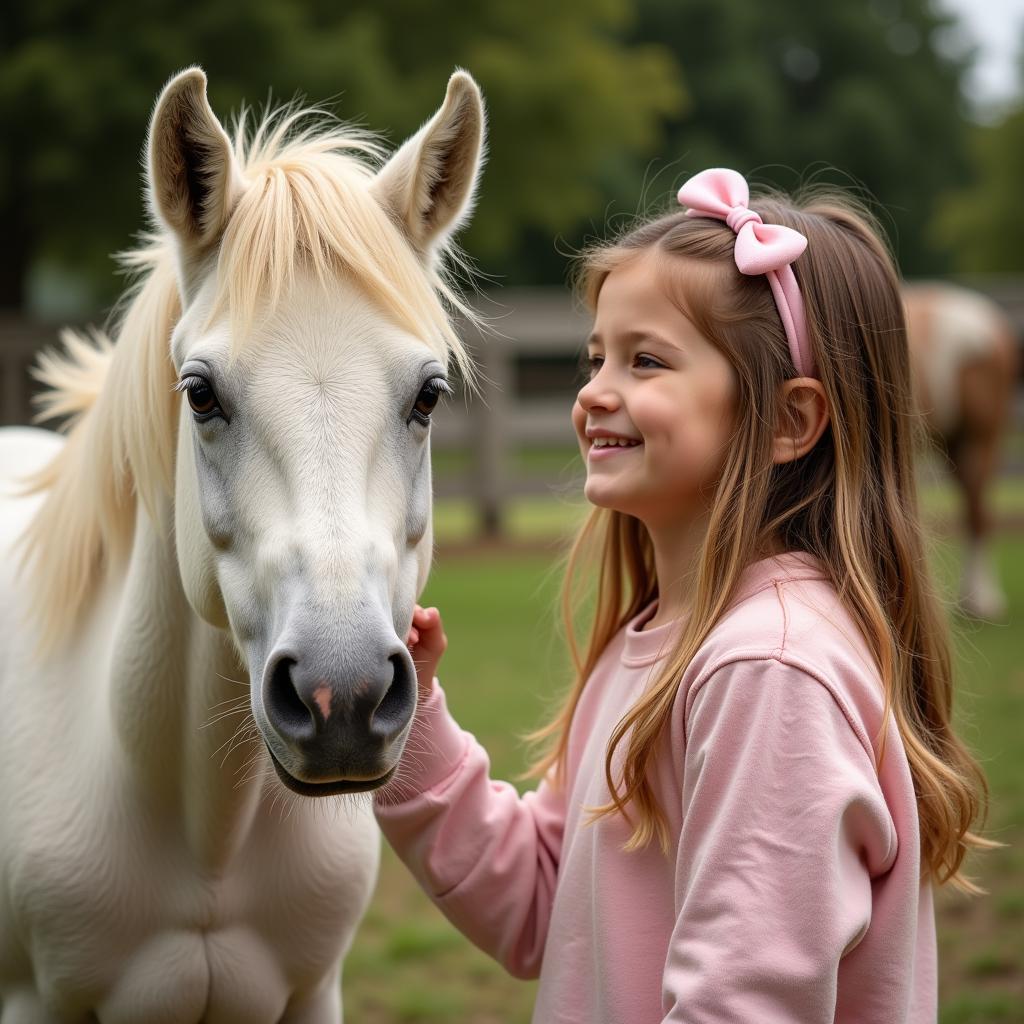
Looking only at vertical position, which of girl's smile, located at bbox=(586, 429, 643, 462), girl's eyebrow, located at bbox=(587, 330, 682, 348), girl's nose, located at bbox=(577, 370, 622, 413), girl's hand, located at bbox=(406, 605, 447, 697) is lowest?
girl's hand, located at bbox=(406, 605, 447, 697)

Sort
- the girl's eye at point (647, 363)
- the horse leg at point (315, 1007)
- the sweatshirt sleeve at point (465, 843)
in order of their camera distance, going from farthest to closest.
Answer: the horse leg at point (315, 1007) → the sweatshirt sleeve at point (465, 843) → the girl's eye at point (647, 363)

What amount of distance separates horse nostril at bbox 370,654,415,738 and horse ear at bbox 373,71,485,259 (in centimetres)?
79

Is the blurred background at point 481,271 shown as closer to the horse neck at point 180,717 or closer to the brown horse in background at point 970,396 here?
the brown horse in background at point 970,396

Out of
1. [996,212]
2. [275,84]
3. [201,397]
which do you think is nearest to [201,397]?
[201,397]

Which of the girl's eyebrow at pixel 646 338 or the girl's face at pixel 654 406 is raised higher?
the girl's eyebrow at pixel 646 338

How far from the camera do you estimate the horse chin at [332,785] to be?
1630mm

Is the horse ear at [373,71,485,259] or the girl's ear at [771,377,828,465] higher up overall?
the horse ear at [373,71,485,259]

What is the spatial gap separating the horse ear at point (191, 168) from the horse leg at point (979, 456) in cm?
765

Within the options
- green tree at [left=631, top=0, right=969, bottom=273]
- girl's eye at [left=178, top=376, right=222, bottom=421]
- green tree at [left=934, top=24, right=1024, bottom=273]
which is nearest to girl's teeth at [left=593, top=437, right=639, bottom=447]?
girl's eye at [left=178, top=376, right=222, bottom=421]

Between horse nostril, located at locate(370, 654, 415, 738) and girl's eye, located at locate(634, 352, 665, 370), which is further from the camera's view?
girl's eye, located at locate(634, 352, 665, 370)

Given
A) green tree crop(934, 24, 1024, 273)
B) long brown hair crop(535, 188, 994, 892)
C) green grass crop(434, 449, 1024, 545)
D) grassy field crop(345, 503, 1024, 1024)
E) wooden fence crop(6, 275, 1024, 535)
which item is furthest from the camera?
green tree crop(934, 24, 1024, 273)

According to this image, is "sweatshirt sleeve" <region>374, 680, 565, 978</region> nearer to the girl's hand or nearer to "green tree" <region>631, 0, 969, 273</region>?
the girl's hand

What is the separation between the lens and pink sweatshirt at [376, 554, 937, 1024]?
151 cm

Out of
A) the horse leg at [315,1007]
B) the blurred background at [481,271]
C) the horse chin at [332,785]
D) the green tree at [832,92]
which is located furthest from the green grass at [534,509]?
the green tree at [832,92]
